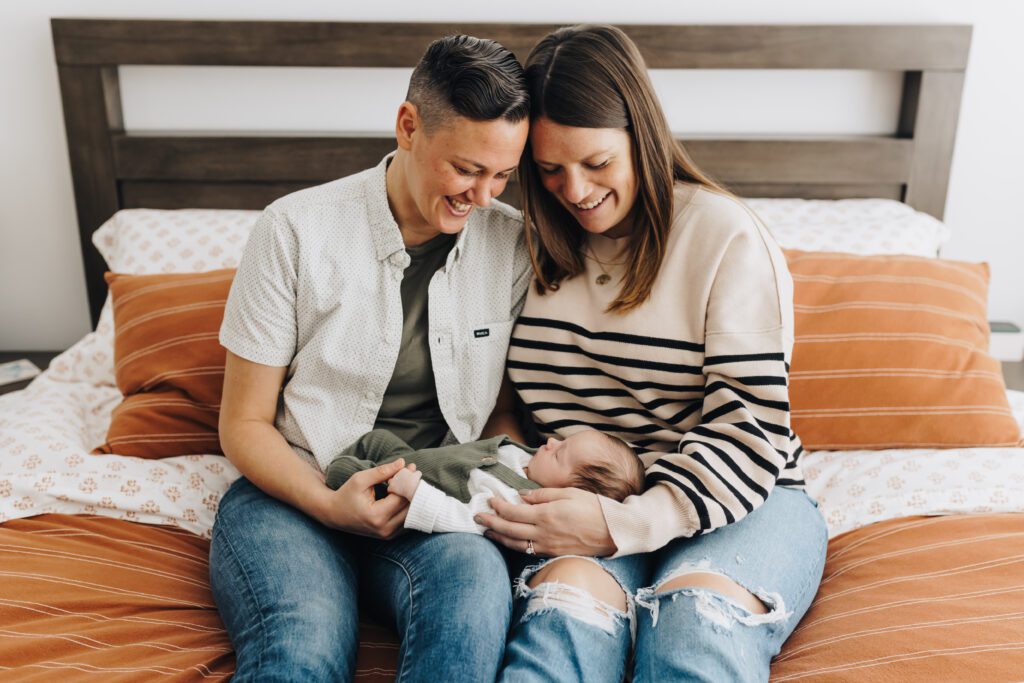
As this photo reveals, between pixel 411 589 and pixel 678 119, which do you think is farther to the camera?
pixel 678 119

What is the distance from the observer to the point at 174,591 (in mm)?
1307

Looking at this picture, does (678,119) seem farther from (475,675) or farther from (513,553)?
(475,675)

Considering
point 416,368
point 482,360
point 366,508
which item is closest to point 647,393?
point 482,360

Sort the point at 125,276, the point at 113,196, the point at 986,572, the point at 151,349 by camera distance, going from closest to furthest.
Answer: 1. the point at 986,572
2. the point at 151,349
3. the point at 125,276
4. the point at 113,196

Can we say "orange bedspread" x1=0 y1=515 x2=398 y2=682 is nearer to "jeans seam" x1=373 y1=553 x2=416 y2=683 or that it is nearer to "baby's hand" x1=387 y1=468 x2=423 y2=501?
"jeans seam" x1=373 y1=553 x2=416 y2=683

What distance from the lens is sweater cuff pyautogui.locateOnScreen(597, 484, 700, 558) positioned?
1.23 metres

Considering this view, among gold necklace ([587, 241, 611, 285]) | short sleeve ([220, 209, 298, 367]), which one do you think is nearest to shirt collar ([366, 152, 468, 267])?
short sleeve ([220, 209, 298, 367])

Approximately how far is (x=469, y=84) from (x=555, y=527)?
0.66 m

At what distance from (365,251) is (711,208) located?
0.58 meters

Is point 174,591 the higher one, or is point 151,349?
point 151,349

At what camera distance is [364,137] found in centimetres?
221

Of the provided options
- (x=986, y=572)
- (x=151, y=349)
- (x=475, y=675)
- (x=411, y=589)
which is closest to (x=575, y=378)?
(x=411, y=589)

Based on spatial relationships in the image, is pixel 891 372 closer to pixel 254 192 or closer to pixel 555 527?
pixel 555 527

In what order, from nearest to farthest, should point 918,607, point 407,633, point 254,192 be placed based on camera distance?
point 407,633 → point 918,607 → point 254,192
